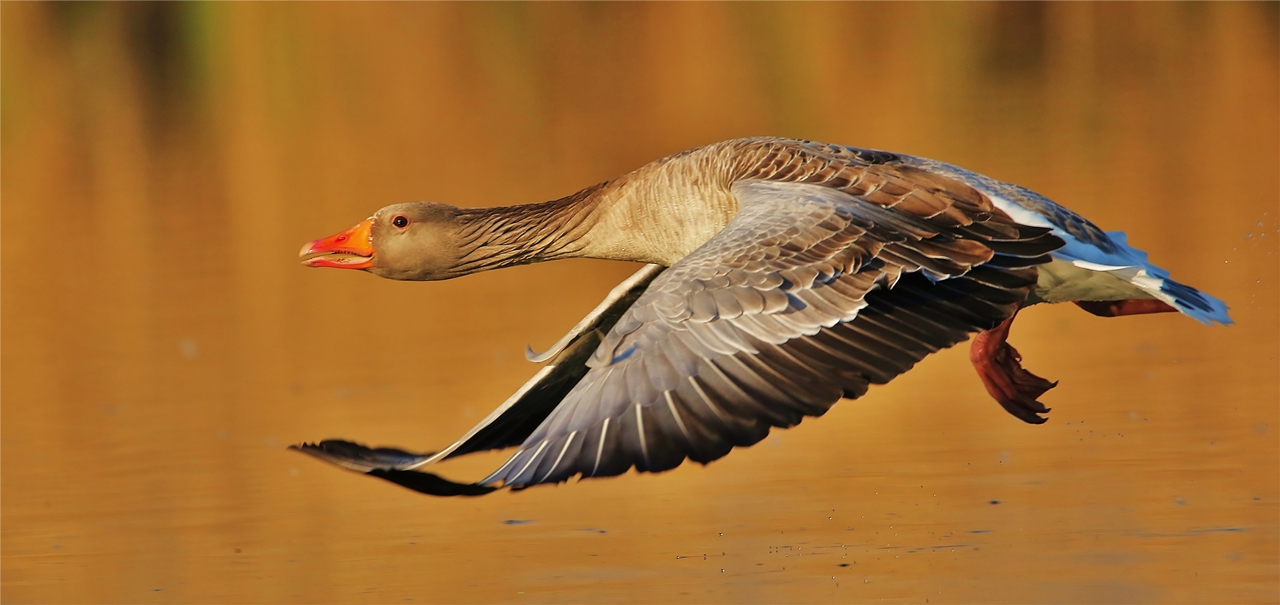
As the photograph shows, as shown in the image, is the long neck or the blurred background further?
the long neck

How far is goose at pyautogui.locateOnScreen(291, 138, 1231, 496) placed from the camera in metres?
5.71

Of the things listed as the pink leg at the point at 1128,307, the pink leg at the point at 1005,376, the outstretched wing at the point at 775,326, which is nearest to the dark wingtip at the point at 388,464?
the outstretched wing at the point at 775,326

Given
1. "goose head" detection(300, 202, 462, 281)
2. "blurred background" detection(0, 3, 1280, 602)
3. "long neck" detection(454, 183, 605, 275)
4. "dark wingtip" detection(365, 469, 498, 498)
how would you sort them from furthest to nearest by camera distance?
"goose head" detection(300, 202, 462, 281)
"long neck" detection(454, 183, 605, 275)
"blurred background" detection(0, 3, 1280, 602)
"dark wingtip" detection(365, 469, 498, 498)

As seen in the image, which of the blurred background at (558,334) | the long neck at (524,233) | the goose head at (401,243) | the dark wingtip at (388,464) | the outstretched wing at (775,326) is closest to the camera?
the outstretched wing at (775,326)

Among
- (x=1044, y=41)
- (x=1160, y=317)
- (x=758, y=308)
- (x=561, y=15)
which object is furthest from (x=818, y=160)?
(x=561, y=15)

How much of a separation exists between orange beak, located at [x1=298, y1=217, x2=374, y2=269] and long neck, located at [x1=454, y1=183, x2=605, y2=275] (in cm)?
46

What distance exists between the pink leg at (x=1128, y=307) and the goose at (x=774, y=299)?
1cm

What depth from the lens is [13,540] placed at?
28.0 ft

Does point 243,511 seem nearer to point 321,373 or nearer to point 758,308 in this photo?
point 321,373

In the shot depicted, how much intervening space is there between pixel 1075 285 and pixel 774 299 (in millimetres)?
1923

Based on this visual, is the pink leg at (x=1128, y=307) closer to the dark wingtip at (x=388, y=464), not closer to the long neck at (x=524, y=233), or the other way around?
the long neck at (x=524, y=233)

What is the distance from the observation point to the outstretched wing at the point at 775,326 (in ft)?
18.5

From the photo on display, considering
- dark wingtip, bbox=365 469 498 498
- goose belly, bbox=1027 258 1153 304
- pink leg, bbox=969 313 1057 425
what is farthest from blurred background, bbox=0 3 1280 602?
dark wingtip, bbox=365 469 498 498

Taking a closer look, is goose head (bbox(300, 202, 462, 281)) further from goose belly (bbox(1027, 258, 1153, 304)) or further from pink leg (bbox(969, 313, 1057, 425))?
goose belly (bbox(1027, 258, 1153, 304))
